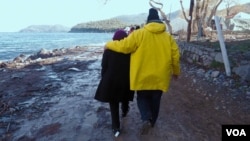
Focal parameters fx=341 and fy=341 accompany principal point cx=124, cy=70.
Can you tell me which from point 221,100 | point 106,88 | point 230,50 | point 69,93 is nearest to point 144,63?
point 106,88

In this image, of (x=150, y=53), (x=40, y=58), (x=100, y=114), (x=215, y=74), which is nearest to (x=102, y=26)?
(x=40, y=58)

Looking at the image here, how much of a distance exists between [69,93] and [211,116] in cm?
433

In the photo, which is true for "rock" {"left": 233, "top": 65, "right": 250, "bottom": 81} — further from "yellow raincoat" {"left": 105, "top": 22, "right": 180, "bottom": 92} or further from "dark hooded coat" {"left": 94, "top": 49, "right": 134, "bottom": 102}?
"dark hooded coat" {"left": 94, "top": 49, "right": 134, "bottom": 102}

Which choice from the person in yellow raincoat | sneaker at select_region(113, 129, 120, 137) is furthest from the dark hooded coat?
sneaker at select_region(113, 129, 120, 137)

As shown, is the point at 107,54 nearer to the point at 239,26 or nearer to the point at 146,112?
the point at 146,112

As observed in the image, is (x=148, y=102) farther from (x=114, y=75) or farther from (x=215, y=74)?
(x=215, y=74)

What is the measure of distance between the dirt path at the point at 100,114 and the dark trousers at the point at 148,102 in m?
0.37

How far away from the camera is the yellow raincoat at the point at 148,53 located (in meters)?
5.11

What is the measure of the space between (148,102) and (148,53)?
88 centimetres

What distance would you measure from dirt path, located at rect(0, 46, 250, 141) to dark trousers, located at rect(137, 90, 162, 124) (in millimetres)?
367

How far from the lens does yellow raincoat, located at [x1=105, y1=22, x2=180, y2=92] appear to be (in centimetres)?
511

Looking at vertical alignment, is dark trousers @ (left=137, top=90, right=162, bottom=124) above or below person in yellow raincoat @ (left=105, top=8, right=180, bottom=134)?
below

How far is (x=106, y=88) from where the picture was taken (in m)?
5.41

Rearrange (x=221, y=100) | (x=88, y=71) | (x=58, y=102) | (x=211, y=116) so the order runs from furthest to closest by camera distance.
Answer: (x=88, y=71) → (x=58, y=102) → (x=221, y=100) → (x=211, y=116)
